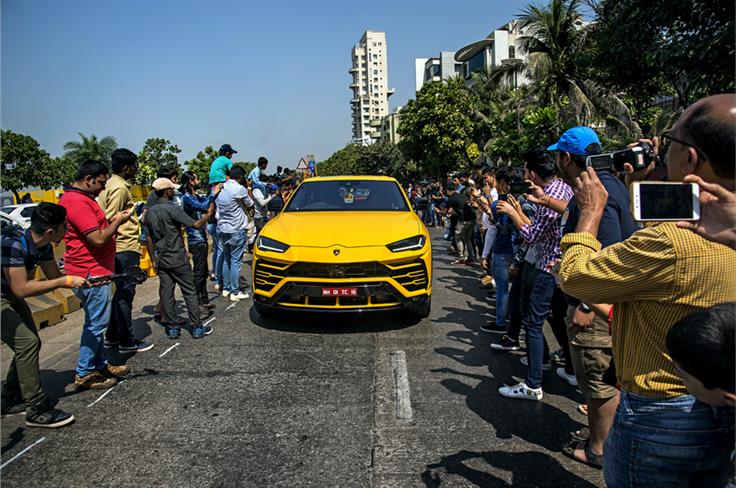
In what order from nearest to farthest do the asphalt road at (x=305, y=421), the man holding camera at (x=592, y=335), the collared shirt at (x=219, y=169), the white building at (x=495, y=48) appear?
the man holding camera at (x=592, y=335)
the asphalt road at (x=305, y=421)
the collared shirt at (x=219, y=169)
the white building at (x=495, y=48)

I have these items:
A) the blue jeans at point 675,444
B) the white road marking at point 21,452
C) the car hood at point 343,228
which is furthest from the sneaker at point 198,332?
the blue jeans at point 675,444

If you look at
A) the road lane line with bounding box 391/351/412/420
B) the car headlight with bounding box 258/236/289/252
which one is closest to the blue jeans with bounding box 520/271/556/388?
the road lane line with bounding box 391/351/412/420

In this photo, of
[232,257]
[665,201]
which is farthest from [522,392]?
[232,257]

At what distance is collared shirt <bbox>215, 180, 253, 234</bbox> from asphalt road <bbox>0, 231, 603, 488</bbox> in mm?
1920

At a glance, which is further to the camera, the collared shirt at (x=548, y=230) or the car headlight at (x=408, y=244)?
the car headlight at (x=408, y=244)

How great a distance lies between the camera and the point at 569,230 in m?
2.54

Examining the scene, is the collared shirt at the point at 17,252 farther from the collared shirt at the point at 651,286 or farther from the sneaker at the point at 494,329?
the sneaker at the point at 494,329

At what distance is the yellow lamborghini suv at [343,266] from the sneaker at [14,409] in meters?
2.23

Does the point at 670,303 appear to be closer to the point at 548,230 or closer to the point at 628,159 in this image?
the point at 628,159

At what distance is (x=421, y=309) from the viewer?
17.9 ft

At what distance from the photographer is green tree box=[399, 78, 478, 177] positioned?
3578cm

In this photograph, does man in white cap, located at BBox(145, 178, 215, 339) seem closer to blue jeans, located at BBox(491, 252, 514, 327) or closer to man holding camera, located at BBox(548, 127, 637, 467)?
blue jeans, located at BBox(491, 252, 514, 327)

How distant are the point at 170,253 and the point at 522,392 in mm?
3756

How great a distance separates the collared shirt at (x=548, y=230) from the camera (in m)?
3.42
